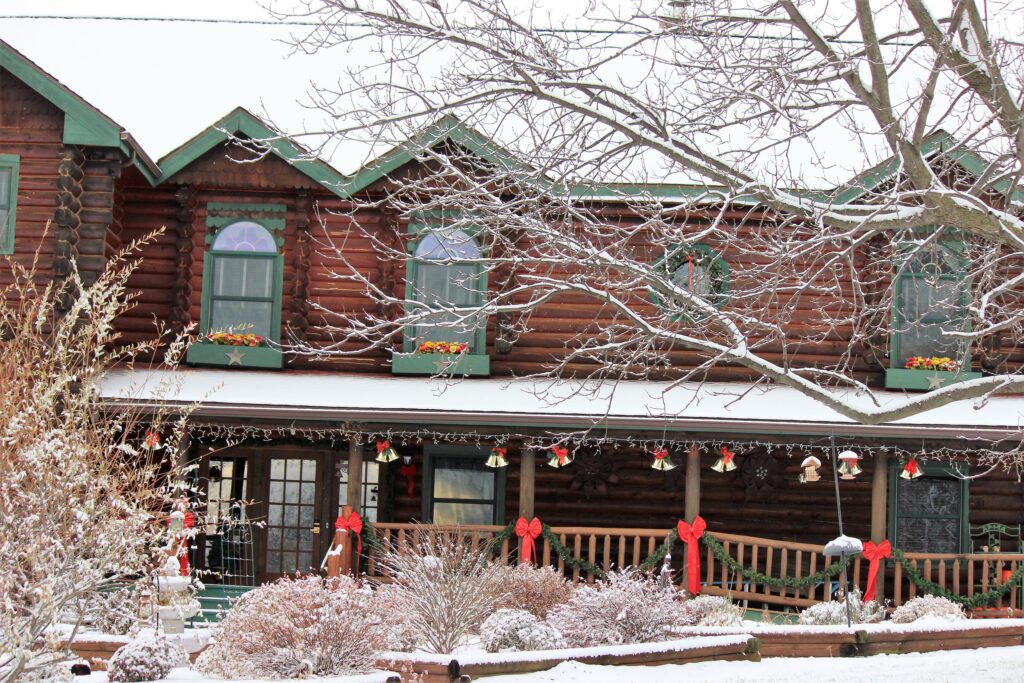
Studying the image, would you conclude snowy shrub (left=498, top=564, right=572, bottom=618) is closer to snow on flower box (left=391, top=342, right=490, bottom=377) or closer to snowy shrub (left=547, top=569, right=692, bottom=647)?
snowy shrub (left=547, top=569, right=692, bottom=647)

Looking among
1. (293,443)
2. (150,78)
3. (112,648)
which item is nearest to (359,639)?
(112,648)

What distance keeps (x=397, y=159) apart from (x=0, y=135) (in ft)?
17.5

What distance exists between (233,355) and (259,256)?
1.46 m

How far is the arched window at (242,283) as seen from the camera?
57.3 ft

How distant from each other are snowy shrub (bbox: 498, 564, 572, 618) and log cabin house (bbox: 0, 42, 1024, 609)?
1.93 metres

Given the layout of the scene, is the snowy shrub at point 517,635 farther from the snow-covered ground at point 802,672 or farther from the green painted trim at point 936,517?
the green painted trim at point 936,517

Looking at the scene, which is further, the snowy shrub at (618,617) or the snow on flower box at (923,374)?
the snow on flower box at (923,374)

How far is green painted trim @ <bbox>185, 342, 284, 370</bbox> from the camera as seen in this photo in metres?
17.2

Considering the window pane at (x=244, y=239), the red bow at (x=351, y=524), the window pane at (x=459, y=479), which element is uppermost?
the window pane at (x=244, y=239)

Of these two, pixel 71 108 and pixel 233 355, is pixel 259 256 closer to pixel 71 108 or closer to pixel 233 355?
pixel 233 355

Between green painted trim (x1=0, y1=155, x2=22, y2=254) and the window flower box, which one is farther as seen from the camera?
the window flower box

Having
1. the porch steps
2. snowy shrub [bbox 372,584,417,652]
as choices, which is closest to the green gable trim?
the porch steps

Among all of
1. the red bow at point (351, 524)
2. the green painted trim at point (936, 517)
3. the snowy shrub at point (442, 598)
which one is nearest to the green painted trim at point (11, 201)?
the red bow at point (351, 524)

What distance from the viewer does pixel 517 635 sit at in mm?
12156
